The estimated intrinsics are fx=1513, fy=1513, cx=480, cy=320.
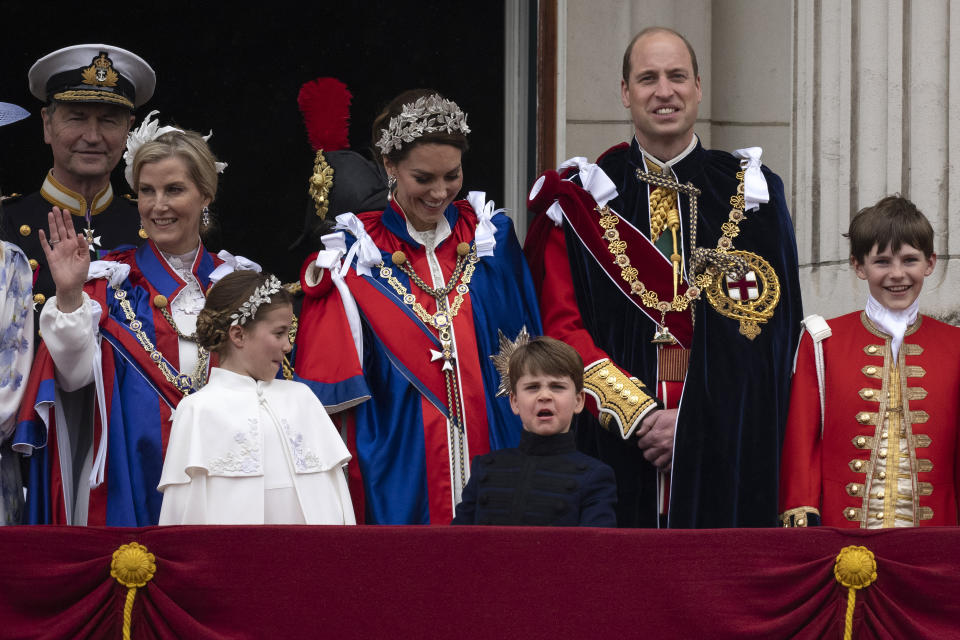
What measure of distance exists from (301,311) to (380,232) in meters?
0.31

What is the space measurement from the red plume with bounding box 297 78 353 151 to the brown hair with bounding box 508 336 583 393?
1478 millimetres

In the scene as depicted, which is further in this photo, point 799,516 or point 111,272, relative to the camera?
point 111,272

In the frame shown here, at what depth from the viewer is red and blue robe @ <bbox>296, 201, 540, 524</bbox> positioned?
12.9ft

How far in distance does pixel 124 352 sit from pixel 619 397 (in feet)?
4.25

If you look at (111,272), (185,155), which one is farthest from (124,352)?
(185,155)

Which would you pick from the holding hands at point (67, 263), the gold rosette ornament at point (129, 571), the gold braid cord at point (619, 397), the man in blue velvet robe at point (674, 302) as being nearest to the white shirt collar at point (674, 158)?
the man in blue velvet robe at point (674, 302)

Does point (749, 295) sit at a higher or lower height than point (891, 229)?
lower

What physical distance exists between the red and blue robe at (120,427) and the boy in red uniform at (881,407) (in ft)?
5.34

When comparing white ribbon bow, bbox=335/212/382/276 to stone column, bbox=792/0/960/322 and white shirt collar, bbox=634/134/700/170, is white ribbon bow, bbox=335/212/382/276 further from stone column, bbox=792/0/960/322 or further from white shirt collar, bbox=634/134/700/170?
stone column, bbox=792/0/960/322

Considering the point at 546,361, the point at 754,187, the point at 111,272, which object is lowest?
the point at 546,361

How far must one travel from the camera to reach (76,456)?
13.1 ft

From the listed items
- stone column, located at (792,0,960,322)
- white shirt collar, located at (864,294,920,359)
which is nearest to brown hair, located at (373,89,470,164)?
white shirt collar, located at (864,294,920,359)

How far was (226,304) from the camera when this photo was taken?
3680mm

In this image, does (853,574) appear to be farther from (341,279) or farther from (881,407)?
(341,279)
